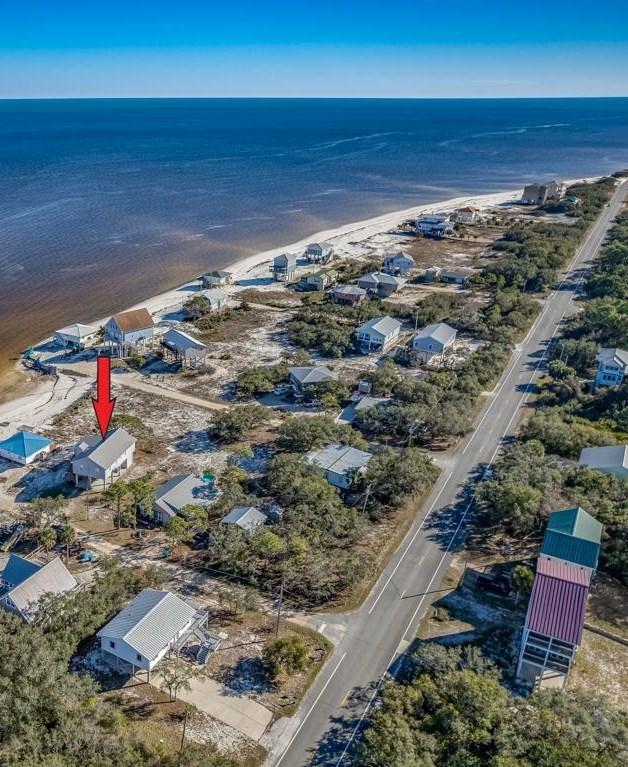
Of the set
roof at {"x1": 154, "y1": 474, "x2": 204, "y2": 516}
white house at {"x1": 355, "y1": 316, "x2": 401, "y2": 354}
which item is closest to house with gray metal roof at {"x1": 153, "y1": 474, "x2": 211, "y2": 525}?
roof at {"x1": 154, "y1": 474, "x2": 204, "y2": 516}

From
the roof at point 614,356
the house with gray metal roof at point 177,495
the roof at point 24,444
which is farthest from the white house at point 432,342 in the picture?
the roof at point 24,444

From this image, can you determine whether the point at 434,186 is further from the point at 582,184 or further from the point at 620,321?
the point at 620,321

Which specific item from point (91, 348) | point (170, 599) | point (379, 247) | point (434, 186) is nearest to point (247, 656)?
point (170, 599)

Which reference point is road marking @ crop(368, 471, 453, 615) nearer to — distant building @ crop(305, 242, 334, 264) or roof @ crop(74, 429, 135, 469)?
roof @ crop(74, 429, 135, 469)

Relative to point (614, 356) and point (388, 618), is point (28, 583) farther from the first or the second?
point (614, 356)

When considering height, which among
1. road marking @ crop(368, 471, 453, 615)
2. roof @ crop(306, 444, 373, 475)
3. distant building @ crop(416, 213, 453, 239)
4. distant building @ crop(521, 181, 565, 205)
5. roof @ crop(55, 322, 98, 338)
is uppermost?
distant building @ crop(521, 181, 565, 205)

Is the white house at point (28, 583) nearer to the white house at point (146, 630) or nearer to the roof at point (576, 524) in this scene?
the white house at point (146, 630)
